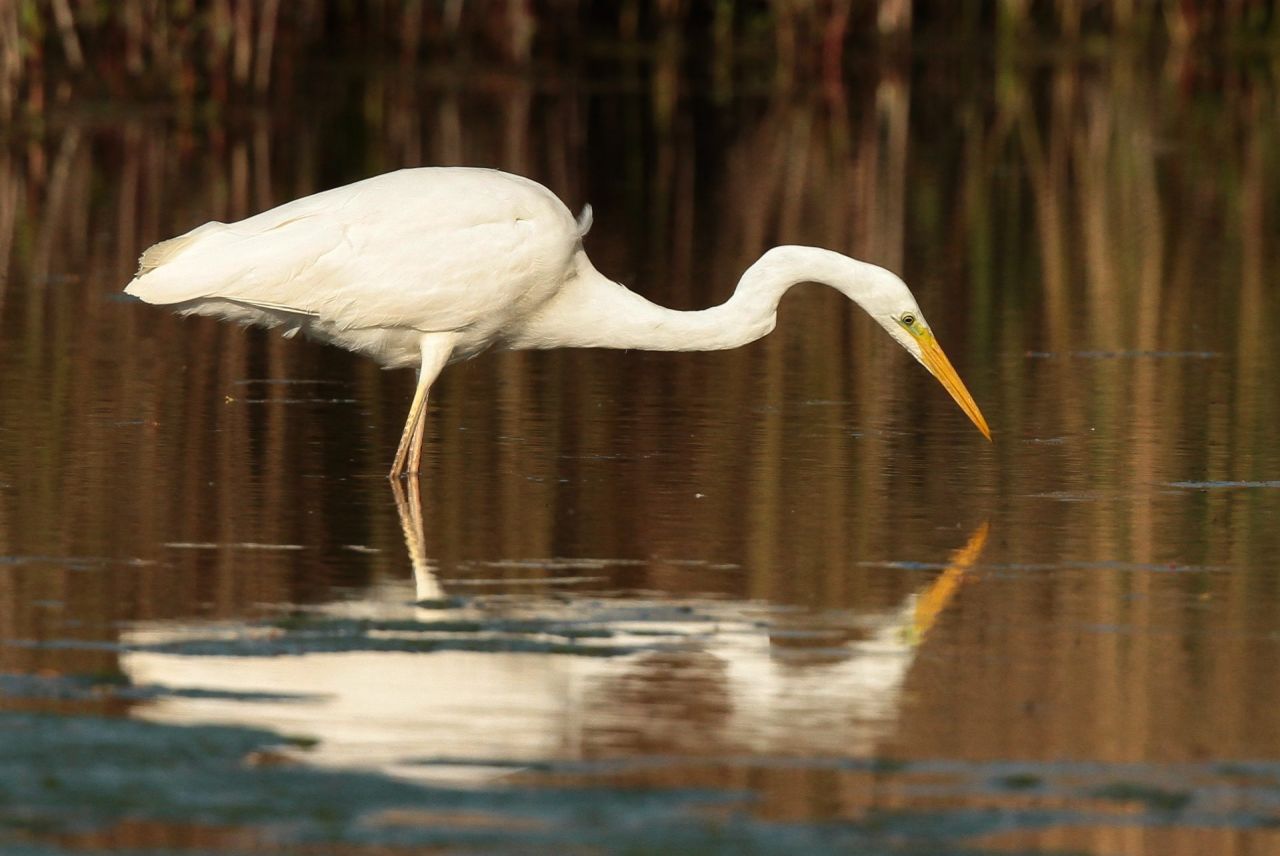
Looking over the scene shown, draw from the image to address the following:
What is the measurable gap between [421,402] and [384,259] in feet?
1.85

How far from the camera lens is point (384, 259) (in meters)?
9.60

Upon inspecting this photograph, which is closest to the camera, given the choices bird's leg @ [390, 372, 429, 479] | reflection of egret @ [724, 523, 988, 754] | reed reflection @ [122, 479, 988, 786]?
reed reflection @ [122, 479, 988, 786]

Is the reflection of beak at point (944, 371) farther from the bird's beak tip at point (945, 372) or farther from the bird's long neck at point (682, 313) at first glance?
the bird's long neck at point (682, 313)

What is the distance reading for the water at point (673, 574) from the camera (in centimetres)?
555

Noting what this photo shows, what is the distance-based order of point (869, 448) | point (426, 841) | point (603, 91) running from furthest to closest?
point (603, 91) < point (869, 448) < point (426, 841)

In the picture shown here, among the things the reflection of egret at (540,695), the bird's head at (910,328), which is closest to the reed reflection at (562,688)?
the reflection of egret at (540,695)

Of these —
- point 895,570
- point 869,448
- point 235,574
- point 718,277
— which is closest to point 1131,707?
point 895,570

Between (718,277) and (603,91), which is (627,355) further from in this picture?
(603,91)

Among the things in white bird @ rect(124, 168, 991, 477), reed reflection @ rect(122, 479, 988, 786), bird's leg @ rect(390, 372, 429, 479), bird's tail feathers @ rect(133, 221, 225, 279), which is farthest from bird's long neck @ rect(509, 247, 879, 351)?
reed reflection @ rect(122, 479, 988, 786)

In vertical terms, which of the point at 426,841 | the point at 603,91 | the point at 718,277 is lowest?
the point at 426,841

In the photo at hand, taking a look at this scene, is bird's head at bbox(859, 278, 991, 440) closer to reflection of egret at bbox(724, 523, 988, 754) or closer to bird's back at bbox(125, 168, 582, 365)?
bird's back at bbox(125, 168, 582, 365)

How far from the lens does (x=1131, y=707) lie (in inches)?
250

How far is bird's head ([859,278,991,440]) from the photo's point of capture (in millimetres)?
9766

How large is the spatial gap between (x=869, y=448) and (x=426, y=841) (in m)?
5.17
